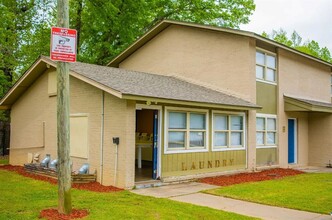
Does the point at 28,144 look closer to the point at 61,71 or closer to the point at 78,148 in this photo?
the point at 78,148

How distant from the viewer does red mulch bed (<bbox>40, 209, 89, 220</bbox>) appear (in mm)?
7605

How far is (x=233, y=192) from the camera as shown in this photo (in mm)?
11180

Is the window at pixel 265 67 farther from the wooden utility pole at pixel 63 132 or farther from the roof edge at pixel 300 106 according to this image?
the wooden utility pole at pixel 63 132

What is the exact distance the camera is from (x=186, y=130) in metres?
13.7

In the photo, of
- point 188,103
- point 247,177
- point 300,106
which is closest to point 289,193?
point 247,177

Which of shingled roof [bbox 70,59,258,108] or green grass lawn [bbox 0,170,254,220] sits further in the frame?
shingled roof [bbox 70,59,258,108]

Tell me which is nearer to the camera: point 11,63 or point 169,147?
point 169,147

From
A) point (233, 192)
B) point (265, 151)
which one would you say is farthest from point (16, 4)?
point (233, 192)

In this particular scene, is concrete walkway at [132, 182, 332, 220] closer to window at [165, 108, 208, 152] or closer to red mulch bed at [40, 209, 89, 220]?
window at [165, 108, 208, 152]

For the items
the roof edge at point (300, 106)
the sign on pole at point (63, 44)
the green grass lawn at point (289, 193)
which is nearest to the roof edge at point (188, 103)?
the green grass lawn at point (289, 193)

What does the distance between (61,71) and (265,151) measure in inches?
482

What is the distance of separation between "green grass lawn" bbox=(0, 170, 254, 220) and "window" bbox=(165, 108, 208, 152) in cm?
317

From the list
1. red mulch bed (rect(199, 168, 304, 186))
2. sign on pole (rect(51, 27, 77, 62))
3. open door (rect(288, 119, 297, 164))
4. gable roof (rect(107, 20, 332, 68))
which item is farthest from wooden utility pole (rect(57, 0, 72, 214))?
open door (rect(288, 119, 297, 164))

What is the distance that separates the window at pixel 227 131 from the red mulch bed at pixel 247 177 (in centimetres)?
130
